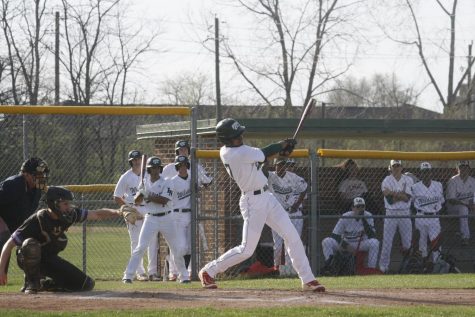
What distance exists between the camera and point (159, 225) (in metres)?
12.3

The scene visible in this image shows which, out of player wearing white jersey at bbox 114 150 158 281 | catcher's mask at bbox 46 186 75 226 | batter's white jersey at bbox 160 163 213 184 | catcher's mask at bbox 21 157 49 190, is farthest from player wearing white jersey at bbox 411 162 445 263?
catcher's mask at bbox 46 186 75 226

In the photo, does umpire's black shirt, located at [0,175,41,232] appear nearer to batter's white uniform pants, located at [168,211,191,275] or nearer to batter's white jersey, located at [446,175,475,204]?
batter's white uniform pants, located at [168,211,191,275]

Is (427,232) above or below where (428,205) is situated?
below

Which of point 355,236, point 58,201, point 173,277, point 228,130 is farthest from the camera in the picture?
point 355,236

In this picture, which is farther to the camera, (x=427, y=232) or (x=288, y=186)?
(x=427, y=232)

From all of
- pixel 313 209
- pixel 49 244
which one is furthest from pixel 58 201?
pixel 313 209

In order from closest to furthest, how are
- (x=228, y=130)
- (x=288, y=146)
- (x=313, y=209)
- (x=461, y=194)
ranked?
(x=228, y=130), (x=288, y=146), (x=313, y=209), (x=461, y=194)

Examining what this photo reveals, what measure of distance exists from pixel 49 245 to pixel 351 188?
627 centimetres

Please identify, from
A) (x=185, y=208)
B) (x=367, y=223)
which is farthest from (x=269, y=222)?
(x=367, y=223)

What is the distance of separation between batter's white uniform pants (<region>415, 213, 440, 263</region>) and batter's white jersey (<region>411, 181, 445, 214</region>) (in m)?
0.15

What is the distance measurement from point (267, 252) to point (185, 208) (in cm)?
163

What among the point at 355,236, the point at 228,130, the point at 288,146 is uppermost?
the point at 228,130

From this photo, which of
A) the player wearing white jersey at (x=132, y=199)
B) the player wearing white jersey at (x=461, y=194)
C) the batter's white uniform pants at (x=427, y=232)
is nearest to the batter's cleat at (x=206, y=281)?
the player wearing white jersey at (x=132, y=199)

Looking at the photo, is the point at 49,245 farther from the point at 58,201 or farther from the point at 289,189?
the point at 289,189
